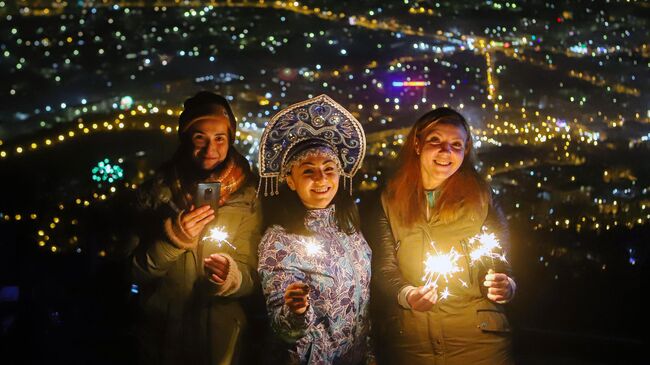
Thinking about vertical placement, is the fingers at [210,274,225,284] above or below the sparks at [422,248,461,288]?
below

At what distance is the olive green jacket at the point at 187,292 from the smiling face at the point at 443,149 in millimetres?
1560

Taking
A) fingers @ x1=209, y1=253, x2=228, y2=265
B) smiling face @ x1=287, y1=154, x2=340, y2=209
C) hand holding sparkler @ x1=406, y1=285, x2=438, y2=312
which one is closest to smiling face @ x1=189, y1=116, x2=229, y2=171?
smiling face @ x1=287, y1=154, x2=340, y2=209

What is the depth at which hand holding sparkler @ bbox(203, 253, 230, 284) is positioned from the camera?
12.9 ft

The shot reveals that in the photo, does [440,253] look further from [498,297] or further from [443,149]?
[443,149]

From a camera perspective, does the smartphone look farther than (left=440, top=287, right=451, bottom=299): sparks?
No

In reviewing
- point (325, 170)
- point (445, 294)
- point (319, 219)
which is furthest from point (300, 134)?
point (445, 294)

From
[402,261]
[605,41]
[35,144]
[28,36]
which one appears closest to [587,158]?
[605,41]

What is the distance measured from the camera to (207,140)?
423cm

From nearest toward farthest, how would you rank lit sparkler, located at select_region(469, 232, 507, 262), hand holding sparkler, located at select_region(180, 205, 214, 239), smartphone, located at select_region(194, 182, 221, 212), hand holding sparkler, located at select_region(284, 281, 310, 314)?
hand holding sparkler, located at select_region(284, 281, 310, 314) → hand holding sparkler, located at select_region(180, 205, 214, 239) → smartphone, located at select_region(194, 182, 221, 212) → lit sparkler, located at select_region(469, 232, 507, 262)

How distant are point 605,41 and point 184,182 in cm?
786

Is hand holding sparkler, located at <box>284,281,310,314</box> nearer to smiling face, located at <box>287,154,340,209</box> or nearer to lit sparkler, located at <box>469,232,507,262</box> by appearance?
smiling face, located at <box>287,154,340,209</box>

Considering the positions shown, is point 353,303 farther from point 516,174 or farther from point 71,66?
point 71,66

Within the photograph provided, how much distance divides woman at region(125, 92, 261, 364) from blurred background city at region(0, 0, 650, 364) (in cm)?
214

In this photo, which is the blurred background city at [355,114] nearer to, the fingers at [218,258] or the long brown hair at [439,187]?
the long brown hair at [439,187]
